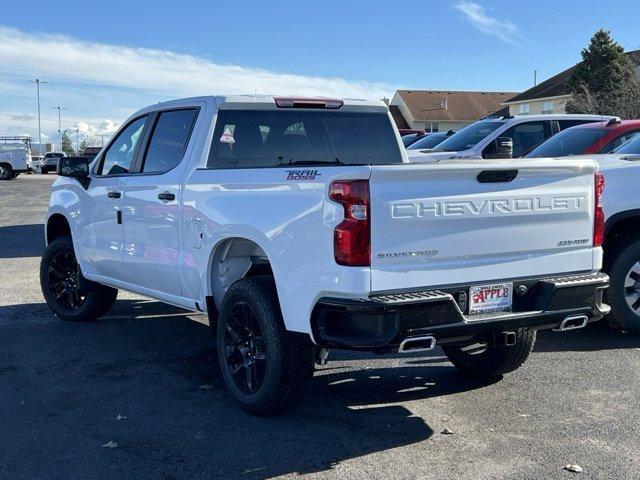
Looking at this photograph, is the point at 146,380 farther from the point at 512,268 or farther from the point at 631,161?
the point at 631,161

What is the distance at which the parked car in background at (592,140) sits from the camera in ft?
27.4

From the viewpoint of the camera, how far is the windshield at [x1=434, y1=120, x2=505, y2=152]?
13088 millimetres

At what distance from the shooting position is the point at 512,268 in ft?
14.2

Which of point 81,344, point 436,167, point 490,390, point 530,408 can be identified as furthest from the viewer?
point 81,344

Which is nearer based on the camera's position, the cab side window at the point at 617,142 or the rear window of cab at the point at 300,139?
the rear window of cab at the point at 300,139

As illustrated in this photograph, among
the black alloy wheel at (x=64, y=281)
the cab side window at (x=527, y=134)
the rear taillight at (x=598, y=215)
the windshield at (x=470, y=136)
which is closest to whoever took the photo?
the rear taillight at (x=598, y=215)

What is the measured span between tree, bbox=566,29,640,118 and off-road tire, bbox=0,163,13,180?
29122 millimetres

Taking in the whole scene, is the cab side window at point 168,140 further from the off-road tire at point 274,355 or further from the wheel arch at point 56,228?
the wheel arch at point 56,228

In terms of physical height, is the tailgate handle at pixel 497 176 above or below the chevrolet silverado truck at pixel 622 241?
above

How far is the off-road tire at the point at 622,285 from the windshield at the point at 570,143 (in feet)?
7.12

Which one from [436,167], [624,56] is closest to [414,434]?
[436,167]

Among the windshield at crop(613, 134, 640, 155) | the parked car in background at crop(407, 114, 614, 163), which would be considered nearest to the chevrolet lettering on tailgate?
the windshield at crop(613, 134, 640, 155)

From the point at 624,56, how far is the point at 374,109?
3727 centimetres

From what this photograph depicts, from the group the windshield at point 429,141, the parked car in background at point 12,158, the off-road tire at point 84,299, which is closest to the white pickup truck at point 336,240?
the off-road tire at point 84,299
